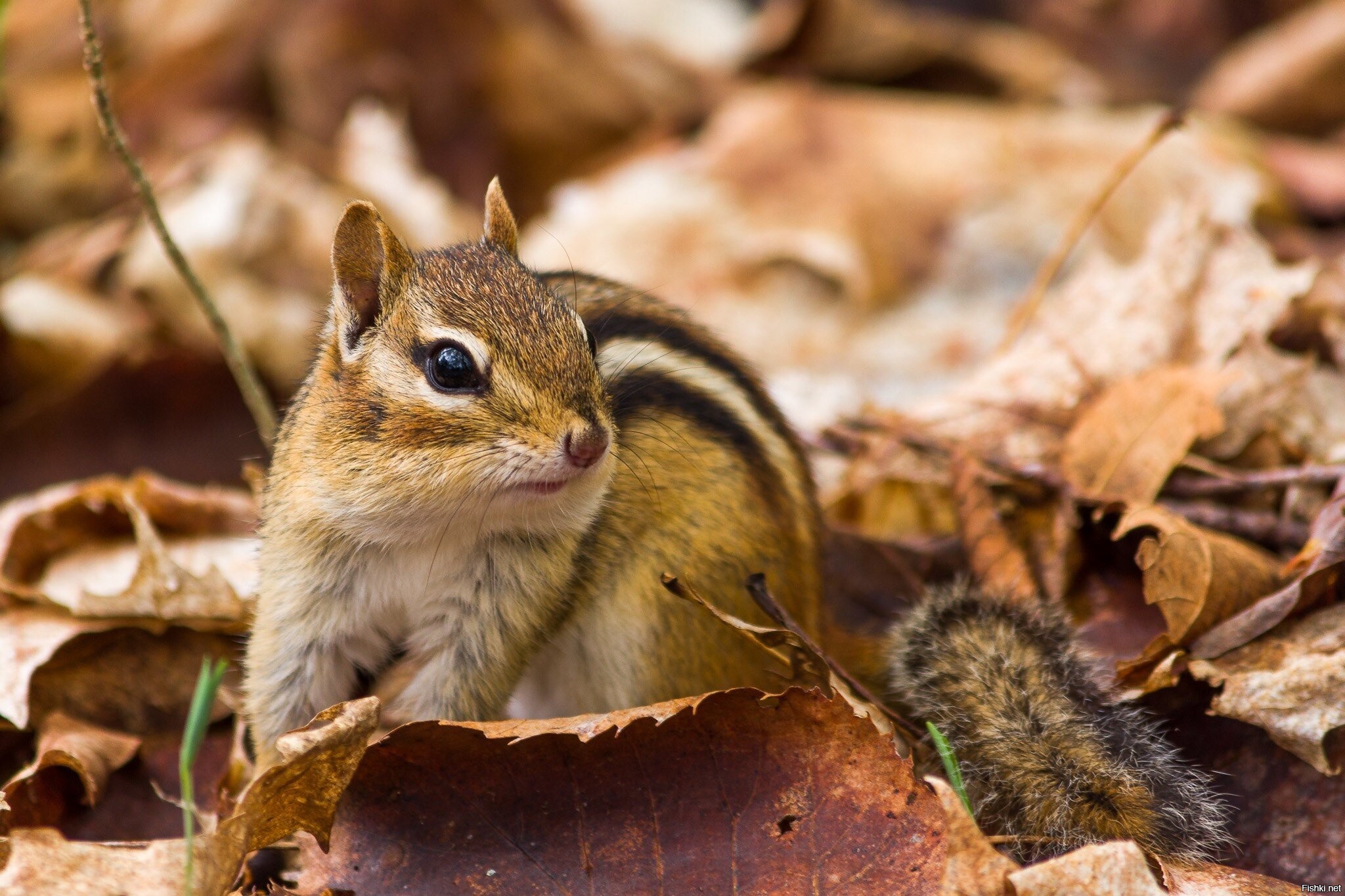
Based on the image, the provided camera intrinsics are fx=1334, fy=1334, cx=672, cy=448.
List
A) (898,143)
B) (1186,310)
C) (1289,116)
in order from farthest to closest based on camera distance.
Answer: (1289,116) → (898,143) → (1186,310)

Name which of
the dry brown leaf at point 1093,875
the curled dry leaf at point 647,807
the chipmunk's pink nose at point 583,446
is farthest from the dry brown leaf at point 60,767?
the dry brown leaf at point 1093,875

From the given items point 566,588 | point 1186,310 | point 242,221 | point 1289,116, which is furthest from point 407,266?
point 1289,116

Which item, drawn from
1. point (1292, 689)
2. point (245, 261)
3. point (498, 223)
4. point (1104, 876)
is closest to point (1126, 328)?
point (1292, 689)

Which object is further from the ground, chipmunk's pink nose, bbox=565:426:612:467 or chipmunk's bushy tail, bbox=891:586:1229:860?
chipmunk's pink nose, bbox=565:426:612:467

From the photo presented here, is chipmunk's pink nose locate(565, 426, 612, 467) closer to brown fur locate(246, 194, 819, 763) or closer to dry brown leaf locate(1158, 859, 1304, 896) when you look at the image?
brown fur locate(246, 194, 819, 763)

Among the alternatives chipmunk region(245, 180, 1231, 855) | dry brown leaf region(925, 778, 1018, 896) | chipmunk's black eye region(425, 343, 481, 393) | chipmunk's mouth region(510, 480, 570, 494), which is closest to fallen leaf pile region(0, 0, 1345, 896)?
dry brown leaf region(925, 778, 1018, 896)

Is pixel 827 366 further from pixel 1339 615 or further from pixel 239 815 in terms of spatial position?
pixel 239 815
